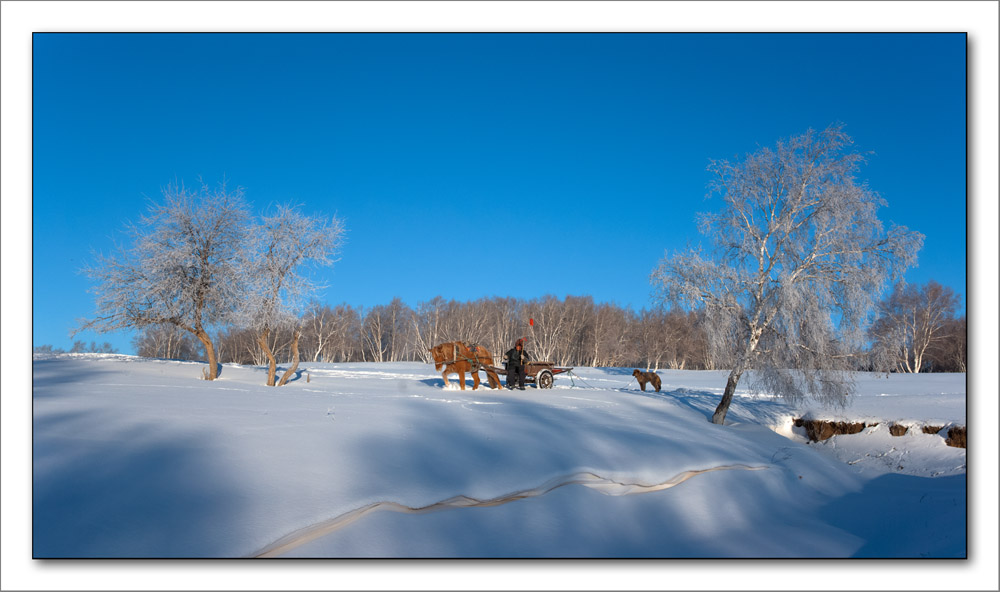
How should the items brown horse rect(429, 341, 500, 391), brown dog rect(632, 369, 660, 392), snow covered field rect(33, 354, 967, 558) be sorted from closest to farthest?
snow covered field rect(33, 354, 967, 558) → brown horse rect(429, 341, 500, 391) → brown dog rect(632, 369, 660, 392)

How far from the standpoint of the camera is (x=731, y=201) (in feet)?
50.0

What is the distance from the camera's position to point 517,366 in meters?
19.5

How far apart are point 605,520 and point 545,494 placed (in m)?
0.74

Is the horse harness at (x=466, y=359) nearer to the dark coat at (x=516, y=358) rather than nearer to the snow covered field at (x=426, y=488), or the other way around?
the dark coat at (x=516, y=358)

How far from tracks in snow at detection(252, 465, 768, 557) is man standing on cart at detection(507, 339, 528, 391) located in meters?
10.6

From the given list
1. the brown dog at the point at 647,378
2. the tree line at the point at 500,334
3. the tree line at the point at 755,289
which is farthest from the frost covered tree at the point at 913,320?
the tree line at the point at 500,334

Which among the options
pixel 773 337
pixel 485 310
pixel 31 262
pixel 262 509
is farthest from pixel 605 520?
pixel 485 310

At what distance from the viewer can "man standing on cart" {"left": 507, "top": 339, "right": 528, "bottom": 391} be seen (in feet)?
63.9

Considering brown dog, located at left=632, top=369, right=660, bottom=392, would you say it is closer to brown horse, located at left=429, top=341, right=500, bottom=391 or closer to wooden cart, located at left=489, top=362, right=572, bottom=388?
wooden cart, located at left=489, top=362, right=572, bottom=388

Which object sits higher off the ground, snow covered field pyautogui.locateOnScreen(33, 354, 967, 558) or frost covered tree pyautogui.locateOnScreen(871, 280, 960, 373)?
frost covered tree pyautogui.locateOnScreen(871, 280, 960, 373)

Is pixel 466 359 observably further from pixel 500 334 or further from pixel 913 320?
pixel 500 334

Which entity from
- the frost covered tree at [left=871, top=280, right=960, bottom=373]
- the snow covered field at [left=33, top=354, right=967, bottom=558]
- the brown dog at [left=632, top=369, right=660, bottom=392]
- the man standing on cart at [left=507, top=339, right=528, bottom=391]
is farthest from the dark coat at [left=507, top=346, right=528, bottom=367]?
the frost covered tree at [left=871, top=280, right=960, bottom=373]

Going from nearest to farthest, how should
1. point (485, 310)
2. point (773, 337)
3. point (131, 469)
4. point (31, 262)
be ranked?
point (131, 469) → point (31, 262) → point (773, 337) → point (485, 310)

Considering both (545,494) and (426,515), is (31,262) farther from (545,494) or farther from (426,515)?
(545,494)
